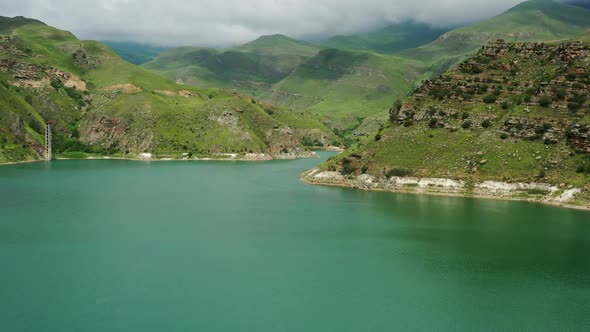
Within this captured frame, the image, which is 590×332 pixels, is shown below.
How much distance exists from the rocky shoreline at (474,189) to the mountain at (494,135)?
0.62 feet

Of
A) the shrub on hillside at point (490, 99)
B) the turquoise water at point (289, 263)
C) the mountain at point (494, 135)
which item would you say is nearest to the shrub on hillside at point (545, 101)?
the mountain at point (494, 135)

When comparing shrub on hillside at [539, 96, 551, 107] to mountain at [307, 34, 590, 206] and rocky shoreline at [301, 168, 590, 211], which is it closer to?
mountain at [307, 34, 590, 206]

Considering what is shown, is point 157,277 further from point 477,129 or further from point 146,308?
point 477,129

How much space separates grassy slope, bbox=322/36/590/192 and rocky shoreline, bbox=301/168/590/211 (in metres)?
1.62

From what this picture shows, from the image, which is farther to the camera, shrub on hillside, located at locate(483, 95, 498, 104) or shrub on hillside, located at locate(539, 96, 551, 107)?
shrub on hillside, located at locate(483, 95, 498, 104)

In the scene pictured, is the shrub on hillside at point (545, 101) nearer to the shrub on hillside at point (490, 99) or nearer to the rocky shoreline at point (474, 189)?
the shrub on hillside at point (490, 99)

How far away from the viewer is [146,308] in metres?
46.8

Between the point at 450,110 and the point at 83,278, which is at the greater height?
the point at 450,110

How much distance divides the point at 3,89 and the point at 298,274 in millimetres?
183039

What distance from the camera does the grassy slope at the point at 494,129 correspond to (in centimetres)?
10400

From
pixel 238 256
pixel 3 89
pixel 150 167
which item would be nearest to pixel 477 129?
pixel 238 256

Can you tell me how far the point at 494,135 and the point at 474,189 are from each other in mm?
14945

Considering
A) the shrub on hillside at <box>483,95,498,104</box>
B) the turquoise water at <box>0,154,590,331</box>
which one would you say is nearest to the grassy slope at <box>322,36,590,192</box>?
the shrub on hillside at <box>483,95,498,104</box>

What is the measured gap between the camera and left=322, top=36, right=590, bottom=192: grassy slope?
341 feet
